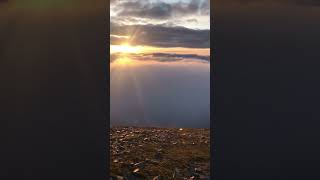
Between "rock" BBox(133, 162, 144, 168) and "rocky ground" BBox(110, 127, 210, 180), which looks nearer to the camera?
"rocky ground" BBox(110, 127, 210, 180)

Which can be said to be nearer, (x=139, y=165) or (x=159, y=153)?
(x=139, y=165)

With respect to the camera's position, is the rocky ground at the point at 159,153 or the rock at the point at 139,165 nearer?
the rocky ground at the point at 159,153
